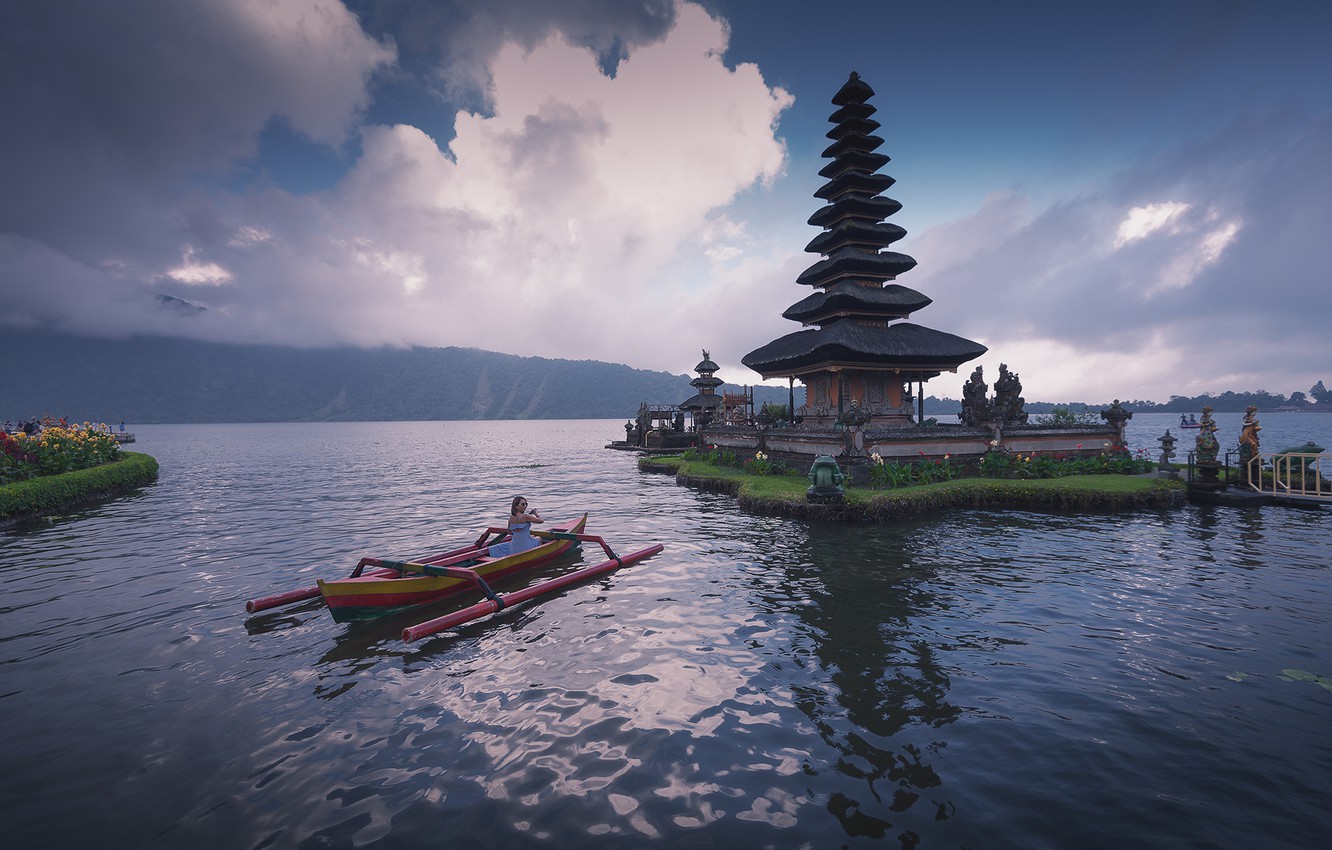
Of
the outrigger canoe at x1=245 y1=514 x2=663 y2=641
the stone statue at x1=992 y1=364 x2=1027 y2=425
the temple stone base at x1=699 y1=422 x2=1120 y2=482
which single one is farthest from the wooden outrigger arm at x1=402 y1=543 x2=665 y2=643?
the stone statue at x1=992 y1=364 x2=1027 y2=425

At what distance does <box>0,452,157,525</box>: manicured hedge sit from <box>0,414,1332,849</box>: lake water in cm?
904

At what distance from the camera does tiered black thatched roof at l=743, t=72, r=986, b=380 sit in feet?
92.3

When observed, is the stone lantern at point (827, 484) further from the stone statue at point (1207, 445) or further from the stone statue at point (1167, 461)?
the stone statue at point (1167, 461)

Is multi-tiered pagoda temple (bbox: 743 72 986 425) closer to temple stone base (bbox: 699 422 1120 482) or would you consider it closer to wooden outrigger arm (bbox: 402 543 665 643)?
temple stone base (bbox: 699 422 1120 482)

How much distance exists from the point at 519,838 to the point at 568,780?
88 cm

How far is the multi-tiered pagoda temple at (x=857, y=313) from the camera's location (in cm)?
2834

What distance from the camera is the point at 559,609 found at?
11.0m

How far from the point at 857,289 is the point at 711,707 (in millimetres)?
28199

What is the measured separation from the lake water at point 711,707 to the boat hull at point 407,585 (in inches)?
17.2

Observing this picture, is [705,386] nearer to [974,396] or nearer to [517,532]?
[974,396]

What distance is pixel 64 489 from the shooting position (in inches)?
916

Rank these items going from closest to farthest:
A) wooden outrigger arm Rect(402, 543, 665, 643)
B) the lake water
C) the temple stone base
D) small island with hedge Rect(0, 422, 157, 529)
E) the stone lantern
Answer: the lake water → wooden outrigger arm Rect(402, 543, 665, 643) → the stone lantern → small island with hedge Rect(0, 422, 157, 529) → the temple stone base

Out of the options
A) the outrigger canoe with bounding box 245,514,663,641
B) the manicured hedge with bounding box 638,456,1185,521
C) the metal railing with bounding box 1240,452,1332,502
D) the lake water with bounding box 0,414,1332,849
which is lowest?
the lake water with bounding box 0,414,1332,849

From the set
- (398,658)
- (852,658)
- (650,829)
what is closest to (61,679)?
(398,658)
